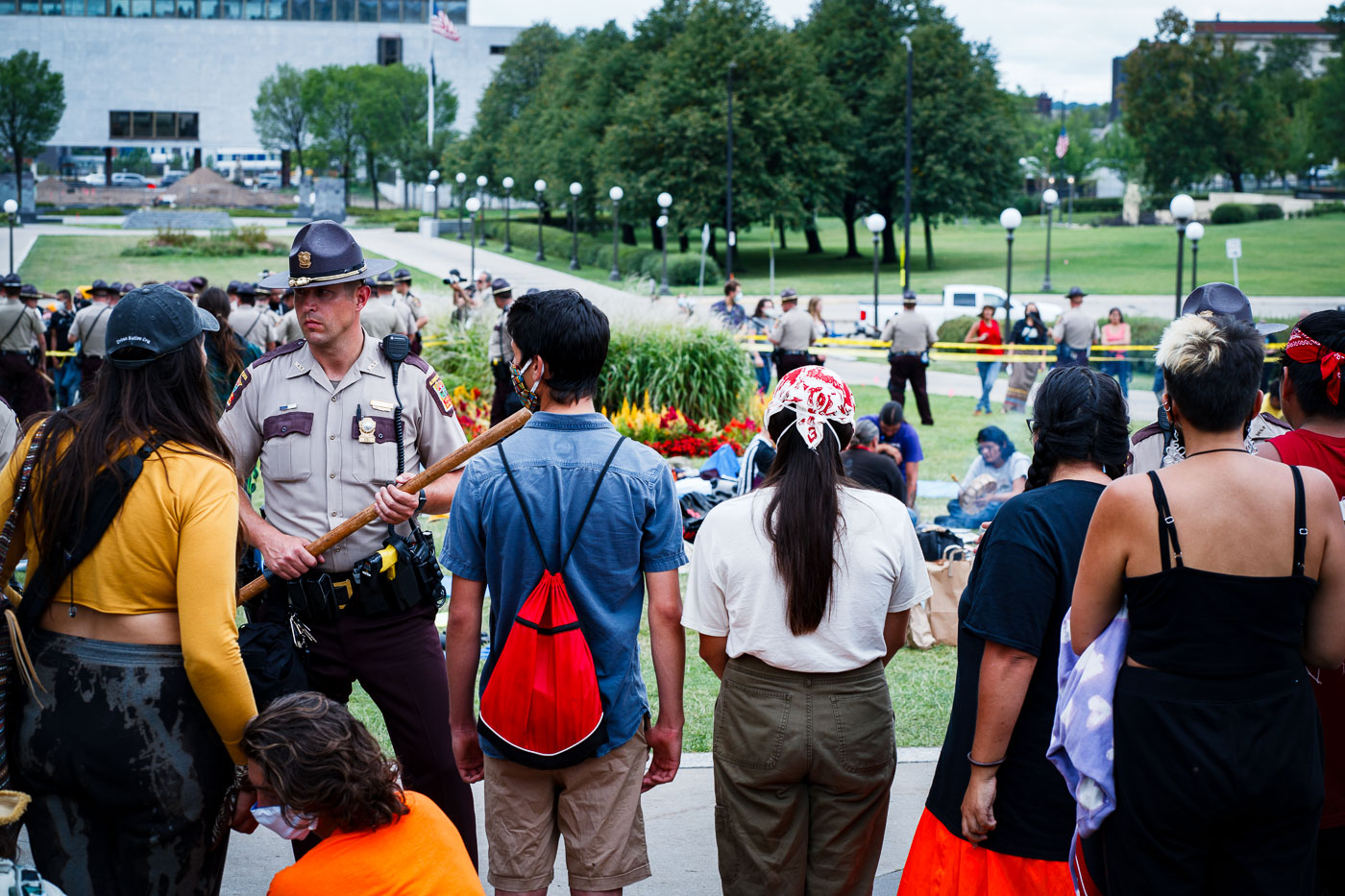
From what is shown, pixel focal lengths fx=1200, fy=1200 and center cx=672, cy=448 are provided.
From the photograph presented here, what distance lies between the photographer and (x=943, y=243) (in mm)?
68500

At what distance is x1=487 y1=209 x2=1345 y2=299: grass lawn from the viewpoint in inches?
1863

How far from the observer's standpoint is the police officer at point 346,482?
3.68 metres

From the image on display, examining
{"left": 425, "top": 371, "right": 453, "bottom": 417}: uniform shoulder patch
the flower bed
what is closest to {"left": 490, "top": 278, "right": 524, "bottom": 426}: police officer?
the flower bed

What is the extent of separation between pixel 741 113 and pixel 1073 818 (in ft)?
158

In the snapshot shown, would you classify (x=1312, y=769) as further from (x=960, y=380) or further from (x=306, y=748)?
(x=960, y=380)

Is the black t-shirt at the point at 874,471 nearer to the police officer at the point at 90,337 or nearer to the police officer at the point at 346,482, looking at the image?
the police officer at the point at 346,482

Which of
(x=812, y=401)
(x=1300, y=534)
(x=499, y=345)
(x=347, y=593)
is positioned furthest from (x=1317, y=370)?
(x=499, y=345)

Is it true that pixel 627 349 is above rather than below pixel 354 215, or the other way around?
below

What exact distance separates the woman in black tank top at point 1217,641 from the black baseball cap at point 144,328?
2172mm

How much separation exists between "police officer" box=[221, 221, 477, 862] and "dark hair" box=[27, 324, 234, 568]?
2.21 ft

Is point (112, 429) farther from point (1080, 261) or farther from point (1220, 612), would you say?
point (1080, 261)

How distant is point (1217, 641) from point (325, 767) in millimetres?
1948

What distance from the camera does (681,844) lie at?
445cm

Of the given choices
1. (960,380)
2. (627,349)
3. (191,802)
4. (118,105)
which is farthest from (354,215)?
(191,802)
